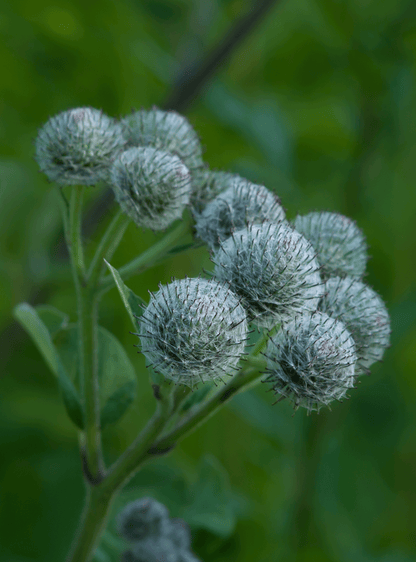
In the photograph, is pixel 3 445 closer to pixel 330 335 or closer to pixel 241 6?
pixel 330 335

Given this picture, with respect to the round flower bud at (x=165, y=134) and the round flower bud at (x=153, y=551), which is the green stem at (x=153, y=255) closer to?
the round flower bud at (x=165, y=134)

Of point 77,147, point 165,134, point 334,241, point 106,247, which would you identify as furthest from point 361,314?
point 77,147

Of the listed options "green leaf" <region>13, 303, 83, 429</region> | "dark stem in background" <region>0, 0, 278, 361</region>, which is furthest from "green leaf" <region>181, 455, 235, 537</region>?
"dark stem in background" <region>0, 0, 278, 361</region>

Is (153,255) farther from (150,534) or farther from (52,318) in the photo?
(150,534)

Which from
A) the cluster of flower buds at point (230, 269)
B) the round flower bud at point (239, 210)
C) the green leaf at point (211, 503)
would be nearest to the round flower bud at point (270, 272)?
the cluster of flower buds at point (230, 269)

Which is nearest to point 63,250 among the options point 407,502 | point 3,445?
point 3,445

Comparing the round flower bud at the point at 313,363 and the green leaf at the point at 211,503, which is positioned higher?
the round flower bud at the point at 313,363

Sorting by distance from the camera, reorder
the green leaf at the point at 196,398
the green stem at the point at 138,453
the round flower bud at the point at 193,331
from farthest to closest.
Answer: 1. the green leaf at the point at 196,398
2. the green stem at the point at 138,453
3. the round flower bud at the point at 193,331
